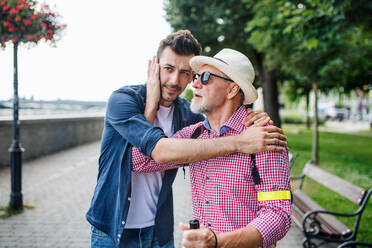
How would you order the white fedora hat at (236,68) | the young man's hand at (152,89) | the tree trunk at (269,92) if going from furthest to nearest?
the tree trunk at (269,92)
the young man's hand at (152,89)
the white fedora hat at (236,68)

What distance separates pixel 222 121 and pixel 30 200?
5.82 meters

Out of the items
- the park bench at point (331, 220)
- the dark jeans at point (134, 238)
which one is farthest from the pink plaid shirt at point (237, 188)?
the park bench at point (331, 220)

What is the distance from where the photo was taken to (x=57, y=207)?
6.57 meters

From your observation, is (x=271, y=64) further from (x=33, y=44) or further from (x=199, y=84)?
(x=199, y=84)

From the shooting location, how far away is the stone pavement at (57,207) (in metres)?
5.12

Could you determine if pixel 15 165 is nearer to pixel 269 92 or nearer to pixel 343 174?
pixel 343 174

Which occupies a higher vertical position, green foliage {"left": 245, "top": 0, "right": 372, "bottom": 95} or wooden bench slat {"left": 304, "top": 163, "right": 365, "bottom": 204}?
green foliage {"left": 245, "top": 0, "right": 372, "bottom": 95}

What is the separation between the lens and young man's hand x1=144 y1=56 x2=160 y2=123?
94.8 inches

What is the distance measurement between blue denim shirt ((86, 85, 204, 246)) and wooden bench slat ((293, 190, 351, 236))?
2.77 m

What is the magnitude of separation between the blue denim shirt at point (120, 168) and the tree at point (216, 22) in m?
12.9

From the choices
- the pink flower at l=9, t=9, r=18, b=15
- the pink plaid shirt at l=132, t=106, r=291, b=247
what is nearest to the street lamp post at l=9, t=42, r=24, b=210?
the pink flower at l=9, t=9, r=18, b=15

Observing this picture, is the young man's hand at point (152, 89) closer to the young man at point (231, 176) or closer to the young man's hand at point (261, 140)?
the young man at point (231, 176)

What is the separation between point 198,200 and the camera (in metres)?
2.26

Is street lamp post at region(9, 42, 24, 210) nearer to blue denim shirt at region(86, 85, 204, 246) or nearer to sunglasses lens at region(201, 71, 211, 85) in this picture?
blue denim shirt at region(86, 85, 204, 246)
